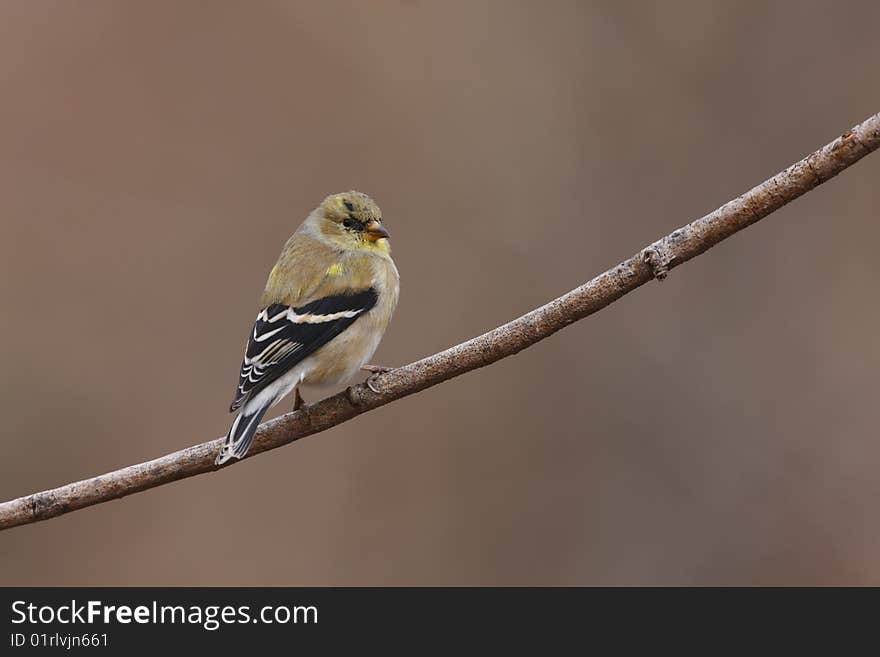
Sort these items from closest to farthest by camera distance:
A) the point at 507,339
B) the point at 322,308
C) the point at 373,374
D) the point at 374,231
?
the point at 507,339 < the point at 373,374 < the point at 322,308 < the point at 374,231

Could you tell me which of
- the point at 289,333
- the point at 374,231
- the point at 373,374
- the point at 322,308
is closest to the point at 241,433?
the point at 373,374

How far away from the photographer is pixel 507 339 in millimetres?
2781

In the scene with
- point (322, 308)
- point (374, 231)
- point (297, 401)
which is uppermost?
point (374, 231)

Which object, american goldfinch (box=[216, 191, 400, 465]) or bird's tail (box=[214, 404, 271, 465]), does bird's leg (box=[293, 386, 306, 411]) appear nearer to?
american goldfinch (box=[216, 191, 400, 465])

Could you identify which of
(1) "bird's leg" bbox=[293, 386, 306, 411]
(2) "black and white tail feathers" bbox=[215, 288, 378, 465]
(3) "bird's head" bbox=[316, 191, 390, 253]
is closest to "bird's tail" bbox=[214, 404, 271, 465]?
A: (2) "black and white tail feathers" bbox=[215, 288, 378, 465]

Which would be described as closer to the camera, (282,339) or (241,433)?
(241,433)

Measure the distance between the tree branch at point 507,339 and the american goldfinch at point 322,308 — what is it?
0.24m

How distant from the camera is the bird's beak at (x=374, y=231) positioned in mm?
4038

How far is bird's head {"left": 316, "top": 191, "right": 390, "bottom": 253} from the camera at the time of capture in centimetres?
405

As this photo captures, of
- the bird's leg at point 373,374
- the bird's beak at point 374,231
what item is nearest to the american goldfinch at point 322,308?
the bird's beak at point 374,231

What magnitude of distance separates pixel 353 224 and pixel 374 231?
99mm

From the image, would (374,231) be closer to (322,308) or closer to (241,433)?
(322,308)

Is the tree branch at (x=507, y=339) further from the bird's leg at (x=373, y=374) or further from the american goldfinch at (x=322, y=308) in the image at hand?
the american goldfinch at (x=322, y=308)

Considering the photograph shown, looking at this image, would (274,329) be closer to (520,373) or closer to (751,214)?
(751,214)
